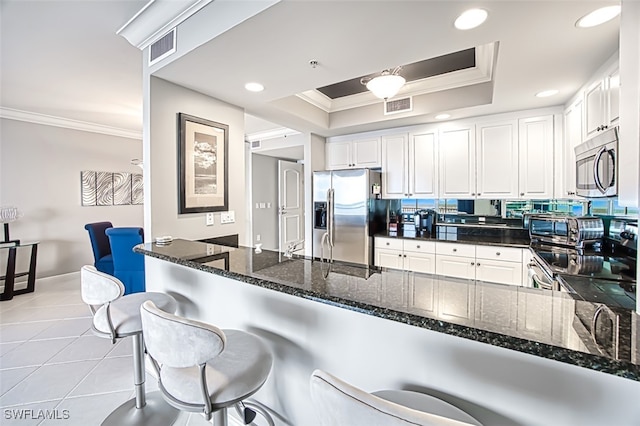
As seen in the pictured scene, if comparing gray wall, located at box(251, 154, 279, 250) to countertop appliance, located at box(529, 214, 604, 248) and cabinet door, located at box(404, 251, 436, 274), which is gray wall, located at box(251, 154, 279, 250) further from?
countertop appliance, located at box(529, 214, 604, 248)

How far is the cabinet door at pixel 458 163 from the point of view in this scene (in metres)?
3.51

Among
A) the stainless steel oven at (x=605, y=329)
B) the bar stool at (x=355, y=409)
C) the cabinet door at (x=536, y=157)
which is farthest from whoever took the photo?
the cabinet door at (x=536, y=157)

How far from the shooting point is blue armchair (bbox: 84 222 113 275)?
4.08 meters

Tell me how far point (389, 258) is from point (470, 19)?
2758 millimetres

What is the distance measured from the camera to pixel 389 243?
376 cm

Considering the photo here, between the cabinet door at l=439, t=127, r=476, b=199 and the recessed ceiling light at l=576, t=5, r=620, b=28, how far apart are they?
1.95 meters

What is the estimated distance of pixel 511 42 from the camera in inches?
69.6

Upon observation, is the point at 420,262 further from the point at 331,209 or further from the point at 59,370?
the point at 59,370

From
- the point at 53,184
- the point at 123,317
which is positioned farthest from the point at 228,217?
the point at 53,184

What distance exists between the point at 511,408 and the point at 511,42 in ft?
6.44

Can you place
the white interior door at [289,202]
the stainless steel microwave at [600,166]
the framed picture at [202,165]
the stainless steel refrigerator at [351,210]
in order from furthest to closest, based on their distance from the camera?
the white interior door at [289,202]
the stainless steel refrigerator at [351,210]
the framed picture at [202,165]
the stainless steel microwave at [600,166]

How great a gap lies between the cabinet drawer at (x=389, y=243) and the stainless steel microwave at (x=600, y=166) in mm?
1851

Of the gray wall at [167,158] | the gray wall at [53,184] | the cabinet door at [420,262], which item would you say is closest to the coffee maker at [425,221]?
the cabinet door at [420,262]

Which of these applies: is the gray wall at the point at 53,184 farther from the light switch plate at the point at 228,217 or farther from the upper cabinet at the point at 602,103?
the upper cabinet at the point at 602,103
